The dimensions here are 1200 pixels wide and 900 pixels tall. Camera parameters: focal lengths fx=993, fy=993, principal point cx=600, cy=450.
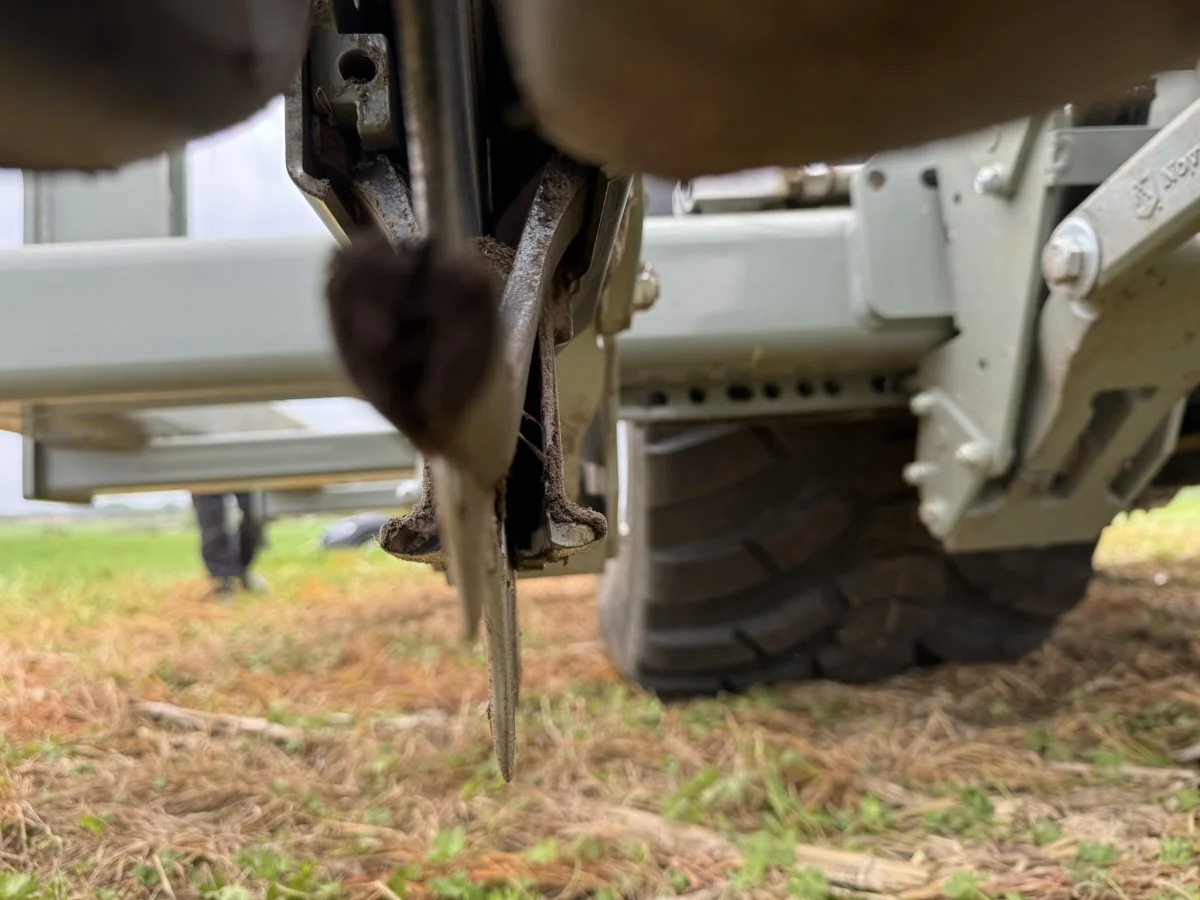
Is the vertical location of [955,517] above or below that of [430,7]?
below

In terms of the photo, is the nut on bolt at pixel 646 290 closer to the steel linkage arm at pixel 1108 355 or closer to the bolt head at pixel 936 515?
the steel linkage arm at pixel 1108 355

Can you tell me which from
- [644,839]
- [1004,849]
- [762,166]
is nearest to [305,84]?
[762,166]

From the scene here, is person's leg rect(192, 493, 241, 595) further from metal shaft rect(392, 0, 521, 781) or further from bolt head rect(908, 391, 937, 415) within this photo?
metal shaft rect(392, 0, 521, 781)

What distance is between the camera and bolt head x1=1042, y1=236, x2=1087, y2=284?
1.04m

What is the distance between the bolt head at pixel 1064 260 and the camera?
1039 mm

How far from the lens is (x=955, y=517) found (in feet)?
4.44

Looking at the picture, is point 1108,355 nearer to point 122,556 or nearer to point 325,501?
point 325,501

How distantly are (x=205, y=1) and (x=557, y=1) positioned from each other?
133mm

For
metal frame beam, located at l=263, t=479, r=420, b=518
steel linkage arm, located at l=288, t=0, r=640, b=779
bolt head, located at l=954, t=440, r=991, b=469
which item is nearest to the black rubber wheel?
bolt head, located at l=954, t=440, r=991, b=469

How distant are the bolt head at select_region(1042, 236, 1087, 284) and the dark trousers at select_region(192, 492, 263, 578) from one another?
11.9 feet

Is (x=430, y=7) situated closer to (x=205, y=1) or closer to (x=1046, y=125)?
(x=205, y=1)

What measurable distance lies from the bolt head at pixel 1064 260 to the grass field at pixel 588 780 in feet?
2.10

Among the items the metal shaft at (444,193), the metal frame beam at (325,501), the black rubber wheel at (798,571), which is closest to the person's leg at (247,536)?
the metal frame beam at (325,501)

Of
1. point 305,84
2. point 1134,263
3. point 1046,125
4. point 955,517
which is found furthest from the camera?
point 955,517
